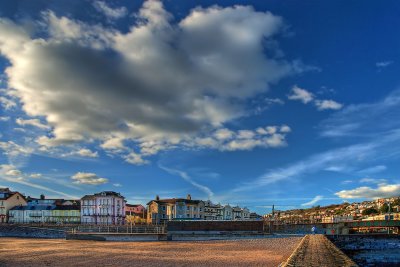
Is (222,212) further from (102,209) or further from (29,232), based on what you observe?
(29,232)

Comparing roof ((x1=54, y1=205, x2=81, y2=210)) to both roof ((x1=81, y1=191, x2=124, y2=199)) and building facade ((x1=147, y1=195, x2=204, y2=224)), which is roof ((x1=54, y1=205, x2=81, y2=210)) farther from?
building facade ((x1=147, y1=195, x2=204, y2=224))

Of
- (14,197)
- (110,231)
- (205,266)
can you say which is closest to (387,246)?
(205,266)

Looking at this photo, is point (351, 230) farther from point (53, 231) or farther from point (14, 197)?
point (14, 197)

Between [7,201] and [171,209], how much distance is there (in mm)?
54582

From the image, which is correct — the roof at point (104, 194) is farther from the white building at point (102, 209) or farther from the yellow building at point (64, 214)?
the yellow building at point (64, 214)

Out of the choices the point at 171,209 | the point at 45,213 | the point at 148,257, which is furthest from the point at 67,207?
the point at 148,257

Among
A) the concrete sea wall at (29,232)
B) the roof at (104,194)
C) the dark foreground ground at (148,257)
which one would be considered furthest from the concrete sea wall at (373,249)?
the roof at (104,194)

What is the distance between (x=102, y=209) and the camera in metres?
124

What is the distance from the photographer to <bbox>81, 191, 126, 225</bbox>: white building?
404 ft

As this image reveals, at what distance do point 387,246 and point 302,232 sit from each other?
1568 inches

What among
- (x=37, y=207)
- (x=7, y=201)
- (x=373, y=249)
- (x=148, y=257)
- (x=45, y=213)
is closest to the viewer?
(x=148, y=257)

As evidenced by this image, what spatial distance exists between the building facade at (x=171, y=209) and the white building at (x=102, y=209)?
11.9 m

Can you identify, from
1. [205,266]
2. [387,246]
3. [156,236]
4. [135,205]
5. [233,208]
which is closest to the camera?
[205,266]

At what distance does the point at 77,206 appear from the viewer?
446 feet
